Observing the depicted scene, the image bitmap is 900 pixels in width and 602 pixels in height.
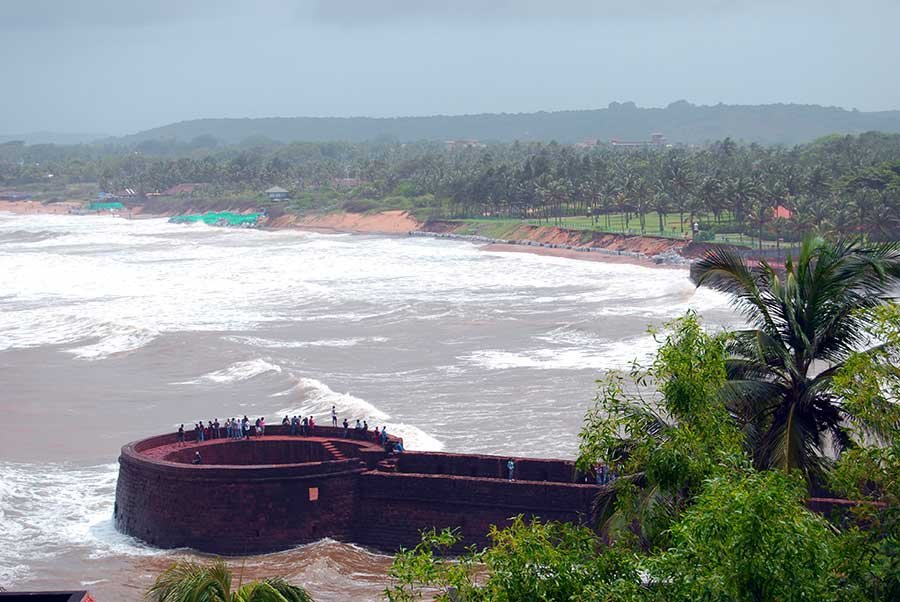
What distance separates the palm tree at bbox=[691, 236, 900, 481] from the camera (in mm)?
9914

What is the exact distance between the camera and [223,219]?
114m

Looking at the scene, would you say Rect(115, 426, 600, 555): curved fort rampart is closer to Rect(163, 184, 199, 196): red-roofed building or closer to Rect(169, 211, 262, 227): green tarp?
Rect(169, 211, 262, 227): green tarp

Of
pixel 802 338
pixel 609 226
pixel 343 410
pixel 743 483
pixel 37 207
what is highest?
pixel 802 338

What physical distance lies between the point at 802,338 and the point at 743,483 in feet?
9.77

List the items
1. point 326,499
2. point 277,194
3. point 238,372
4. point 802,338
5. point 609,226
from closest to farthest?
point 802,338, point 326,499, point 238,372, point 609,226, point 277,194

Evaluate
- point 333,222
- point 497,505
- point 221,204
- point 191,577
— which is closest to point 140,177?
point 221,204

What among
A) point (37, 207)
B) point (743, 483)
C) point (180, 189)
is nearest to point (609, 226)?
point (743, 483)

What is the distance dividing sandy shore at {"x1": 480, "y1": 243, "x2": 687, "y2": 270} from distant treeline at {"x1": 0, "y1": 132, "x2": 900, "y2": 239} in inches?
246

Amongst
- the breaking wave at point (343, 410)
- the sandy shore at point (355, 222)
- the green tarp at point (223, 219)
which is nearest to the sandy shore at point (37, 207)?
the green tarp at point (223, 219)

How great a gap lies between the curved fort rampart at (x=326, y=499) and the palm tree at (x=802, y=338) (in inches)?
365

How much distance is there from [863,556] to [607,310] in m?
39.9

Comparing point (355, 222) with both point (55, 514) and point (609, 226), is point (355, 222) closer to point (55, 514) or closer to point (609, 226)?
point (609, 226)

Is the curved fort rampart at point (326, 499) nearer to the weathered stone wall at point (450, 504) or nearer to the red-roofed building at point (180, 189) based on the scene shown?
the weathered stone wall at point (450, 504)

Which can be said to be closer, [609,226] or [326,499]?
[326,499]
